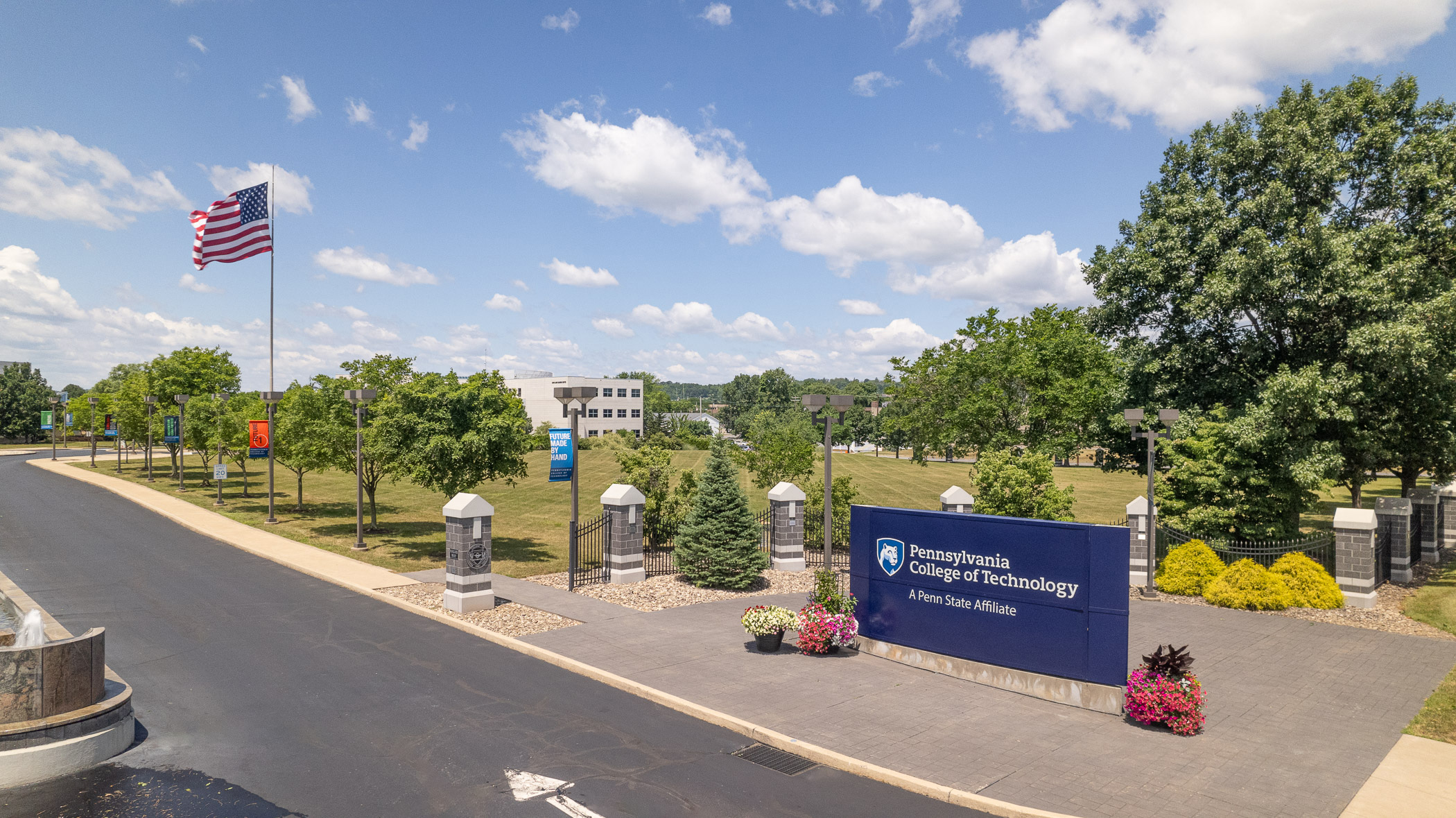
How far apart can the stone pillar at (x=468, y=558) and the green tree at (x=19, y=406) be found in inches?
3986

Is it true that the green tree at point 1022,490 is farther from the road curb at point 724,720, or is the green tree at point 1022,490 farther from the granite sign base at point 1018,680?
the road curb at point 724,720

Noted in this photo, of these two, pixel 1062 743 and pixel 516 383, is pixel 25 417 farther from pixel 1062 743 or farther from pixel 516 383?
pixel 1062 743

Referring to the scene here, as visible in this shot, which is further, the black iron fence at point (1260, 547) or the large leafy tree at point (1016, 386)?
the large leafy tree at point (1016, 386)

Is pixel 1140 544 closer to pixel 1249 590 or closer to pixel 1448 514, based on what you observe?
pixel 1249 590

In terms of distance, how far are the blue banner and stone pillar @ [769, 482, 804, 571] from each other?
19.2 ft

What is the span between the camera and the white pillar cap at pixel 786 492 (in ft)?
69.7

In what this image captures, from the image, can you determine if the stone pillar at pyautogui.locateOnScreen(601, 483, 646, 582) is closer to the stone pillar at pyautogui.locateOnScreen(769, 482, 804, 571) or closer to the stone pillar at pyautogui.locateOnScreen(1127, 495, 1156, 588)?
the stone pillar at pyautogui.locateOnScreen(769, 482, 804, 571)

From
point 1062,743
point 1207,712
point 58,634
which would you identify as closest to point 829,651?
point 1062,743

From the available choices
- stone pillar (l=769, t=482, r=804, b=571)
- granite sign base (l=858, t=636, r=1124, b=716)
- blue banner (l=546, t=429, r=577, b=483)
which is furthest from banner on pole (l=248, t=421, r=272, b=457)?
granite sign base (l=858, t=636, r=1124, b=716)

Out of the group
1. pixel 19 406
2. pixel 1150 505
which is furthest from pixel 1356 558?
pixel 19 406

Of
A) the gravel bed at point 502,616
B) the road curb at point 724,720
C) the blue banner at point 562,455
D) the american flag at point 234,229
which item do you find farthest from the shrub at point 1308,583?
the american flag at point 234,229

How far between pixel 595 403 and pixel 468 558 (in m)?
106

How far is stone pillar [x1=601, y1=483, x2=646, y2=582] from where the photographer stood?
19.4 m

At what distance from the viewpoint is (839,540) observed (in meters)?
25.2
